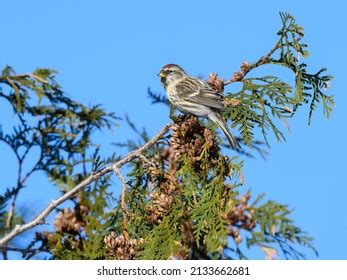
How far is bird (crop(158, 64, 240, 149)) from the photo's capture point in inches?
263

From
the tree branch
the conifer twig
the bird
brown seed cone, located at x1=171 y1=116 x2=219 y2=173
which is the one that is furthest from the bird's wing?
the conifer twig

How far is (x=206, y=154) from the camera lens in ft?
19.2

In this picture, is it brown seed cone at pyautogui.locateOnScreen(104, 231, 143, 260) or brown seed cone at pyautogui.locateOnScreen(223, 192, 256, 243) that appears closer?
brown seed cone at pyautogui.locateOnScreen(104, 231, 143, 260)

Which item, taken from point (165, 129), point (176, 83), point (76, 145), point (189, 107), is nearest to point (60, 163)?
point (76, 145)

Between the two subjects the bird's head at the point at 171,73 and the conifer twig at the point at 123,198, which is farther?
the bird's head at the point at 171,73

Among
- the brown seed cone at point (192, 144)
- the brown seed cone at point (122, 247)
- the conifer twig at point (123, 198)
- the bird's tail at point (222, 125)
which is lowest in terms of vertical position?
the brown seed cone at point (122, 247)

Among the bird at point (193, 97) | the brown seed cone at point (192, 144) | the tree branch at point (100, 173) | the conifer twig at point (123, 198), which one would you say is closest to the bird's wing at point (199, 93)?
the bird at point (193, 97)

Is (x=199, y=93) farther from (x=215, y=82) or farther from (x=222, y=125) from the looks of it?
(x=215, y=82)

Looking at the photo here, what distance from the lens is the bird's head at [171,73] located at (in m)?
8.54

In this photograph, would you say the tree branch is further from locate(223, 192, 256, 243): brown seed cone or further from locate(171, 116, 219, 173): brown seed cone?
locate(223, 192, 256, 243): brown seed cone

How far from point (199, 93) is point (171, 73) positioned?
36.3 inches

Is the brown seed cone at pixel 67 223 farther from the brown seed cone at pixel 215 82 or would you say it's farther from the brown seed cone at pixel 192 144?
the brown seed cone at pixel 215 82
